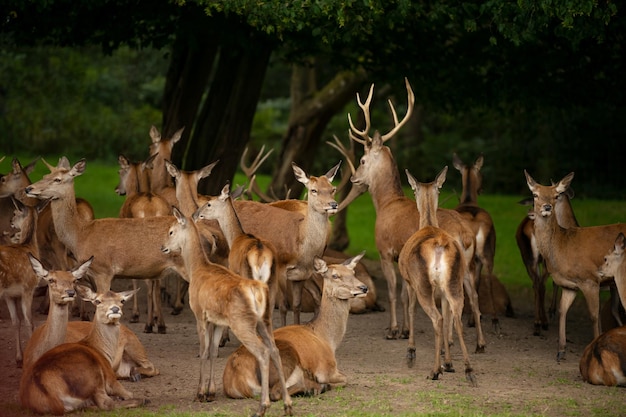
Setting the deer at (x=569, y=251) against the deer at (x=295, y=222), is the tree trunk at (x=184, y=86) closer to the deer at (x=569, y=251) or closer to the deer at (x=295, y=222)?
the deer at (x=295, y=222)

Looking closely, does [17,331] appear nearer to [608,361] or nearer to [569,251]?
[608,361]

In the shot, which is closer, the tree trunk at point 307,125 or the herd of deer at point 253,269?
the herd of deer at point 253,269

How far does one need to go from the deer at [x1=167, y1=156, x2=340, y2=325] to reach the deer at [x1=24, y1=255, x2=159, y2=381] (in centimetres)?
222

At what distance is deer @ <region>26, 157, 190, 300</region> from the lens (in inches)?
447

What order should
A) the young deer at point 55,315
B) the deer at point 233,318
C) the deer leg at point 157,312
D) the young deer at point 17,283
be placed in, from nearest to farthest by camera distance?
the deer at point 233,318
the young deer at point 55,315
the young deer at point 17,283
the deer leg at point 157,312

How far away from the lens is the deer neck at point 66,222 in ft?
38.2

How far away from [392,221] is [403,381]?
3077 millimetres

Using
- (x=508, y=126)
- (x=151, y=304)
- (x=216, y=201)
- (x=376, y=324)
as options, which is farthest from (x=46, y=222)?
(x=508, y=126)

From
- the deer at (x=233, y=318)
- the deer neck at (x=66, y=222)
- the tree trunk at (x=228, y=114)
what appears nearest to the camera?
the deer at (x=233, y=318)

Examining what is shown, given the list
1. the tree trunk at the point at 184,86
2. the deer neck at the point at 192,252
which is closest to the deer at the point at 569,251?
the deer neck at the point at 192,252

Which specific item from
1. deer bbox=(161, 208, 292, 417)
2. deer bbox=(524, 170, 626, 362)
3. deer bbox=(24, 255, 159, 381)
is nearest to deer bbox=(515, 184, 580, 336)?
deer bbox=(524, 170, 626, 362)

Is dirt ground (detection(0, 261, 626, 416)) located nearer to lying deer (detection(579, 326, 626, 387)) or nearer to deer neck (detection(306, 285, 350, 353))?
lying deer (detection(579, 326, 626, 387))

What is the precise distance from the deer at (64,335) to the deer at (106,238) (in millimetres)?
1520

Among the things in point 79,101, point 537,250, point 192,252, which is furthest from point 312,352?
point 79,101
